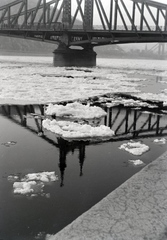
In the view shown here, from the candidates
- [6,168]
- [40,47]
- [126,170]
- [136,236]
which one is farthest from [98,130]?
[40,47]

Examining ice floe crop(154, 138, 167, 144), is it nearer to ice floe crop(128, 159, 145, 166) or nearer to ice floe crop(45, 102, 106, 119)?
ice floe crop(128, 159, 145, 166)

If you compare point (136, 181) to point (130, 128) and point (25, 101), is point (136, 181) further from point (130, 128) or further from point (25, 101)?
point (25, 101)

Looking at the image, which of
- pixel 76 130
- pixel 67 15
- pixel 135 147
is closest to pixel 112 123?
pixel 76 130

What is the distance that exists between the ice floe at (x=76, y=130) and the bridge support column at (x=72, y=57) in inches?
1679

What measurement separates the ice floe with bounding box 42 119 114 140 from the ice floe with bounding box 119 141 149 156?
2.25 feet

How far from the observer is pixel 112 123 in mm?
8297

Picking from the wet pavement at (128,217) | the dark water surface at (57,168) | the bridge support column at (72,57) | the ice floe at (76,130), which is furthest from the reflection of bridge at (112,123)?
the bridge support column at (72,57)

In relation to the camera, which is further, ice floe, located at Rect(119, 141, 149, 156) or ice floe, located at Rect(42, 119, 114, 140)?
ice floe, located at Rect(42, 119, 114, 140)

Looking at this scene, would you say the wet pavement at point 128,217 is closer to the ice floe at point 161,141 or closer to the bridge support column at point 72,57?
the ice floe at point 161,141

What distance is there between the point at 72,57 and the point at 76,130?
47003mm

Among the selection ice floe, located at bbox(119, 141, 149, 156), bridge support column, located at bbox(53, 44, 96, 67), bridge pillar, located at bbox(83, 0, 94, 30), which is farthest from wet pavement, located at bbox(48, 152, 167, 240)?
bridge pillar, located at bbox(83, 0, 94, 30)

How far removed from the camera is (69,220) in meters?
3.27

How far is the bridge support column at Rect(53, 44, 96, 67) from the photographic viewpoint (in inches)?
2013

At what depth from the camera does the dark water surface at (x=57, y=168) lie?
10.7ft
